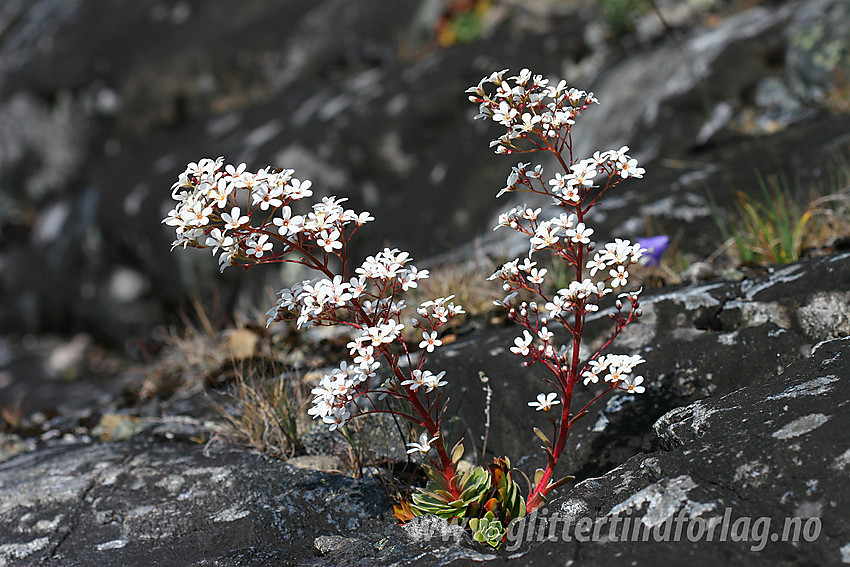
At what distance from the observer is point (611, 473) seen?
6.85 ft

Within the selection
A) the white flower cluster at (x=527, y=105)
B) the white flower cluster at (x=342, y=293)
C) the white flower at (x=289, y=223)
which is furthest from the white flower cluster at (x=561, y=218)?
the white flower at (x=289, y=223)

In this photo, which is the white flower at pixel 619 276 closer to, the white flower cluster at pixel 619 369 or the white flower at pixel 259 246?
the white flower cluster at pixel 619 369

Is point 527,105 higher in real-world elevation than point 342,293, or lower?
higher

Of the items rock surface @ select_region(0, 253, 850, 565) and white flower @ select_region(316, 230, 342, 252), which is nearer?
rock surface @ select_region(0, 253, 850, 565)

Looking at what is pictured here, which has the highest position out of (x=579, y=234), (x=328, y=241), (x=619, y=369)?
(x=328, y=241)

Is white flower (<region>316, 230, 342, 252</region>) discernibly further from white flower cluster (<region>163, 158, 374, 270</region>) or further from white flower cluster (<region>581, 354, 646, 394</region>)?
white flower cluster (<region>581, 354, 646, 394</region>)

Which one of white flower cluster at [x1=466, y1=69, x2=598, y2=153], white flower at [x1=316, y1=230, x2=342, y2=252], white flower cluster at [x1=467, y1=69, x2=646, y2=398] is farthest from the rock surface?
white flower cluster at [x1=466, y1=69, x2=598, y2=153]

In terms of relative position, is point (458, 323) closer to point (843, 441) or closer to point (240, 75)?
point (843, 441)

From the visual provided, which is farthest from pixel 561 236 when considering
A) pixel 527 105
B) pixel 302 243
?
pixel 302 243

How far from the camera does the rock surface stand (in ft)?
5.51

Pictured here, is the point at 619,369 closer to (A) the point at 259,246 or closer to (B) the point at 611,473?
(B) the point at 611,473

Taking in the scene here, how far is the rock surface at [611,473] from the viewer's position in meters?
1.68

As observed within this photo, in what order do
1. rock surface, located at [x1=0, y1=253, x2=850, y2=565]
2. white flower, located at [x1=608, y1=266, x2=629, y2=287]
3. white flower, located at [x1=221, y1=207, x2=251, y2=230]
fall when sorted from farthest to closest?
white flower, located at [x1=608, y1=266, x2=629, y2=287] < white flower, located at [x1=221, y1=207, x2=251, y2=230] < rock surface, located at [x1=0, y1=253, x2=850, y2=565]

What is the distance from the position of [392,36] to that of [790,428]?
8.18 metres
